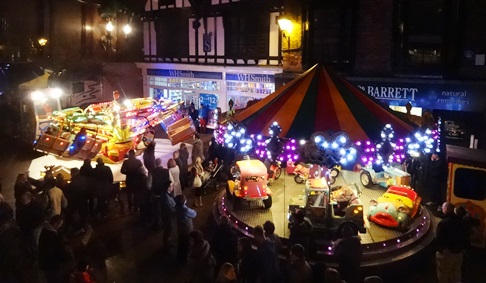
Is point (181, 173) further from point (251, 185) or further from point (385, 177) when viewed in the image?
point (385, 177)

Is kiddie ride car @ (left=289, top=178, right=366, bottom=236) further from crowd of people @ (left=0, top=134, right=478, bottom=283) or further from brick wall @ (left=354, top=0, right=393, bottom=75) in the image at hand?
brick wall @ (left=354, top=0, right=393, bottom=75)

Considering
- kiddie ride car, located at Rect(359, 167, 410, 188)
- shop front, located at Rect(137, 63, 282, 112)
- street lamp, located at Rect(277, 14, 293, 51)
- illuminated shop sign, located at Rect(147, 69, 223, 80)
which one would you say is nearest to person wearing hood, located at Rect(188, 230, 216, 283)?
kiddie ride car, located at Rect(359, 167, 410, 188)

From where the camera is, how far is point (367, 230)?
1033cm

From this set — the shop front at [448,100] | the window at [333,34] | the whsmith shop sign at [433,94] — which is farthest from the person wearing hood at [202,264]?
the window at [333,34]

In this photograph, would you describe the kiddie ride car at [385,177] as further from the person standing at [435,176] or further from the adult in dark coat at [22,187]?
the adult in dark coat at [22,187]

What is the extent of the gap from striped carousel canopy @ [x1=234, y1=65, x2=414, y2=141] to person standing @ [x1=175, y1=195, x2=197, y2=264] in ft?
6.87

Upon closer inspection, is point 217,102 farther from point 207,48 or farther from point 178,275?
point 178,275

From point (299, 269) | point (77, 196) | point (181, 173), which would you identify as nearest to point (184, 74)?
point (181, 173)

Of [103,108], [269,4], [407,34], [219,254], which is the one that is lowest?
[219,254]

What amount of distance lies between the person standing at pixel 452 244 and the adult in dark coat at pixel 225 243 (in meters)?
3.66

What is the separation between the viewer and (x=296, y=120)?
29.7 ft

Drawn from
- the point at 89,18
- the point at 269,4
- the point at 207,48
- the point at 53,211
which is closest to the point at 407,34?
the point at 269,4

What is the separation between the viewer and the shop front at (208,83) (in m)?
21.7

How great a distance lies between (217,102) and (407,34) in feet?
36.8
